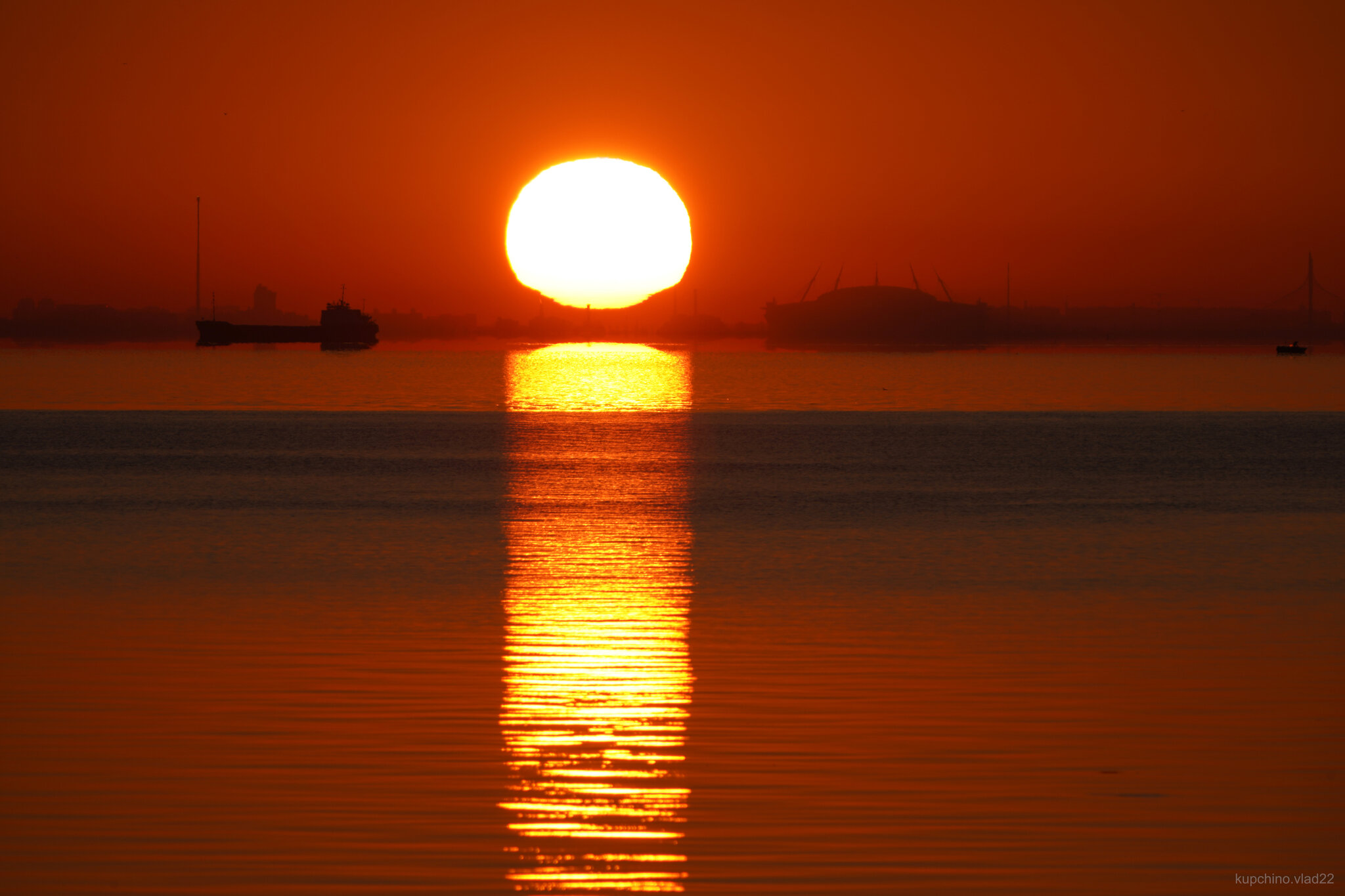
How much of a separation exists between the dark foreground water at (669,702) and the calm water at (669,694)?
0.18ft

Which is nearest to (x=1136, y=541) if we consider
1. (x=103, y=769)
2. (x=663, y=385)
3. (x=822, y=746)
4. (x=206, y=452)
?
(x=822, y=746)

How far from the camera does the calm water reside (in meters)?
9.36

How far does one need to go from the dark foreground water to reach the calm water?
0.05m

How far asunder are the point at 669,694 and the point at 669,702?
35cm

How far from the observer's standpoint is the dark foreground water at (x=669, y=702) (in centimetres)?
934

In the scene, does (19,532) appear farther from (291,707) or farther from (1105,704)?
(1105,704)

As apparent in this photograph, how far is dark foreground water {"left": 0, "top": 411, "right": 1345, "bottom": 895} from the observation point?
9.34m

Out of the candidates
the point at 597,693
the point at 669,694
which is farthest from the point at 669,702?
the point at 597,693

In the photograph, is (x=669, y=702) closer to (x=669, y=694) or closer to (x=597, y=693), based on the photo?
(x=669, y=694)

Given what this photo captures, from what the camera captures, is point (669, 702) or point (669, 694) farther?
point (669, 694)

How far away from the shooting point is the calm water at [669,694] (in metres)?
9.36

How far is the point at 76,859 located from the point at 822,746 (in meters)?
5.83

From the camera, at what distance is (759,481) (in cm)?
4712

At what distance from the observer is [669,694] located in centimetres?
1405
